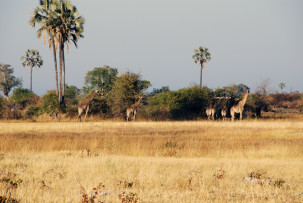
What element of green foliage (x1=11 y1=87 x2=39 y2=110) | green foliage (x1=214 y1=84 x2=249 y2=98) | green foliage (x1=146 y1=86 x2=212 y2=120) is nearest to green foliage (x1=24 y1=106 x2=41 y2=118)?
green foliage (x1=146 y1=86 x2=212 y2=120)

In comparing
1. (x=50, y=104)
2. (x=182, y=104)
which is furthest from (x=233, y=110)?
(x=50, y=104)

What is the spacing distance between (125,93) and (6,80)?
2046 inches

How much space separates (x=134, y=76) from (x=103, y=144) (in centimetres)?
2152

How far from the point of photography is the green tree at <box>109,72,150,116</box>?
36719mm

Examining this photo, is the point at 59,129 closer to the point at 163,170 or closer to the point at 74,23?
the point at 163,170

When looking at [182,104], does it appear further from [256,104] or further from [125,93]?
[256,104]

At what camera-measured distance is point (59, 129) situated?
23.6 m

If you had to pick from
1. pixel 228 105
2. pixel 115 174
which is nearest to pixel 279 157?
pixel 115 174

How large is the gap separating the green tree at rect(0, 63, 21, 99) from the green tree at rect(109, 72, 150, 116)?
50243 mm

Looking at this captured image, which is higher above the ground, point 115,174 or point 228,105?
point 228,105

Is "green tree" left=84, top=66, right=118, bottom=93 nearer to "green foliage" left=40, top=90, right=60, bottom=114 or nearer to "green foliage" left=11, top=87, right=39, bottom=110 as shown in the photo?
"green foliage" left=11, top=87, right=39, bottom=110

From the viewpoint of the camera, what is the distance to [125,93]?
3709 centimetres

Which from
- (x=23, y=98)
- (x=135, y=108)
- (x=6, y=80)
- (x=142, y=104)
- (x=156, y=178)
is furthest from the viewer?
(x=6, y=80)

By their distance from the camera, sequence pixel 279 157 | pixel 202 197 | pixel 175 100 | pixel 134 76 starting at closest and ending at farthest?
pixel 202 197 → pixel 279 157 → pixel 134 76 → pixel 175 100
